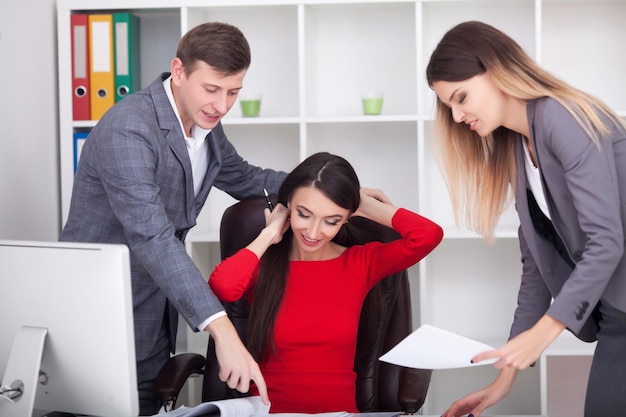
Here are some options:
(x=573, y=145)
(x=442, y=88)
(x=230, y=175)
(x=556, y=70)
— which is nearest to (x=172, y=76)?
(x=230, y=175)

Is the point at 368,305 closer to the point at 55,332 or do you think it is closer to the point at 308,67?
the point at 55,332

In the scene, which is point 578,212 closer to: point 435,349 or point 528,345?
point 528,345

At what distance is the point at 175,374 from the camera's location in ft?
6.98

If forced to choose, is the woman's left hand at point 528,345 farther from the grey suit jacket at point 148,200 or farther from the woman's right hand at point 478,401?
the grey suit jacket at point 148,200

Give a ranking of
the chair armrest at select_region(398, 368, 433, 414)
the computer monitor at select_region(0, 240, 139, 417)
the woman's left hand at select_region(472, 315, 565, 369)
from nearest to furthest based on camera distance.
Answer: the computer monitor at select_region(0, 240, 139, 417), the woman's left hand at select_region(472, 315, 565, 369), the chair armrest at select_region(398, 368, 433, 414)

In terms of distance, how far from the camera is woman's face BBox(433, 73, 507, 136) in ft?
5.44

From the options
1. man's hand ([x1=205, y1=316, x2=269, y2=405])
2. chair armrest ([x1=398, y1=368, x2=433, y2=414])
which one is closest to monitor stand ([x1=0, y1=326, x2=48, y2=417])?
man's hand ([x1=205, y1=316, x2=269, y2=405])

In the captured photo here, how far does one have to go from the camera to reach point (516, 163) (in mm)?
1843

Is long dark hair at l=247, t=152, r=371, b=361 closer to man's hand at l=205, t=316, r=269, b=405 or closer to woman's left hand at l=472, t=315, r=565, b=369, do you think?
man's hand at l=205, t=316, r=269, b=405

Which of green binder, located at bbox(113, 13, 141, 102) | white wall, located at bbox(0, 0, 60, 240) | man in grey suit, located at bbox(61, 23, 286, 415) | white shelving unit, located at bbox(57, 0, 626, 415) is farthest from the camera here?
white shelving unit, located at bbox(57, 0, 626, 415)

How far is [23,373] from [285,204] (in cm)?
100

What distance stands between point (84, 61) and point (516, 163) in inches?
76.7

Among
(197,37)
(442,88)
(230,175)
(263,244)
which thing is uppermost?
(197,37)

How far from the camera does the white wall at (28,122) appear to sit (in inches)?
101
